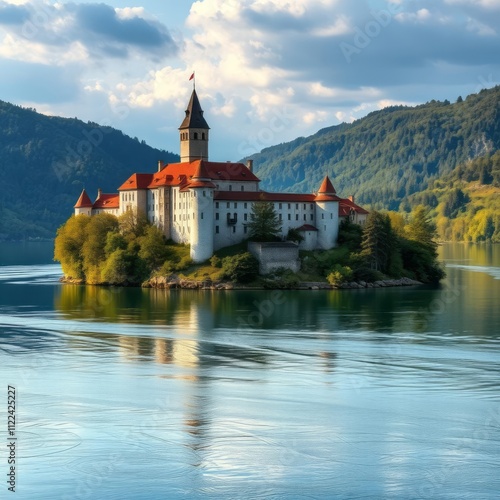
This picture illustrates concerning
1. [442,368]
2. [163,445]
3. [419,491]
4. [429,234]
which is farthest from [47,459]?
[429,234]

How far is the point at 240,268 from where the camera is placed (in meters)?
84.9

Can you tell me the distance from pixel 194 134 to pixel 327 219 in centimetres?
1884

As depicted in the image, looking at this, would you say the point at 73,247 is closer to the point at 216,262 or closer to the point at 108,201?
the point at 108,201

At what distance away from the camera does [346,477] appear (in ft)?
90.0

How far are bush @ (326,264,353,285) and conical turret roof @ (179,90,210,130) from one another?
998 inches

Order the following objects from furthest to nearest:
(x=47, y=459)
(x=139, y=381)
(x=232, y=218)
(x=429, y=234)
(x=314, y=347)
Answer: (x=429, y=234), (x=232, y=218), (x=314, y=347), (x=139, y=381), (x=47, y=459)

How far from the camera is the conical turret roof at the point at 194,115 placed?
10250cm

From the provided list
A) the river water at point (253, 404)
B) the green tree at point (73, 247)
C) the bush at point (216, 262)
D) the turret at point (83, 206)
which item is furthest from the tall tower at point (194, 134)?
the river water at point (253, 404)

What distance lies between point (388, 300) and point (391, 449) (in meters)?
45.6

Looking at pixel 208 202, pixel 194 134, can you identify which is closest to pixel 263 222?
pixel 208 202

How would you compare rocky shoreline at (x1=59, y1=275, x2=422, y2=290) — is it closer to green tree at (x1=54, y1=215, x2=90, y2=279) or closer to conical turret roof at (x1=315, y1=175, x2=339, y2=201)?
green tree at (x1=54, y1=215, x2=90, y2=279)

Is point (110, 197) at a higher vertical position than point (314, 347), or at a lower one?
higher

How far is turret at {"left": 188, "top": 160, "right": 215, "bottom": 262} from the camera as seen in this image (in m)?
88.9

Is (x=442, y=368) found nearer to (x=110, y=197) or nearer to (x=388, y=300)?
(x=388, y=300)
